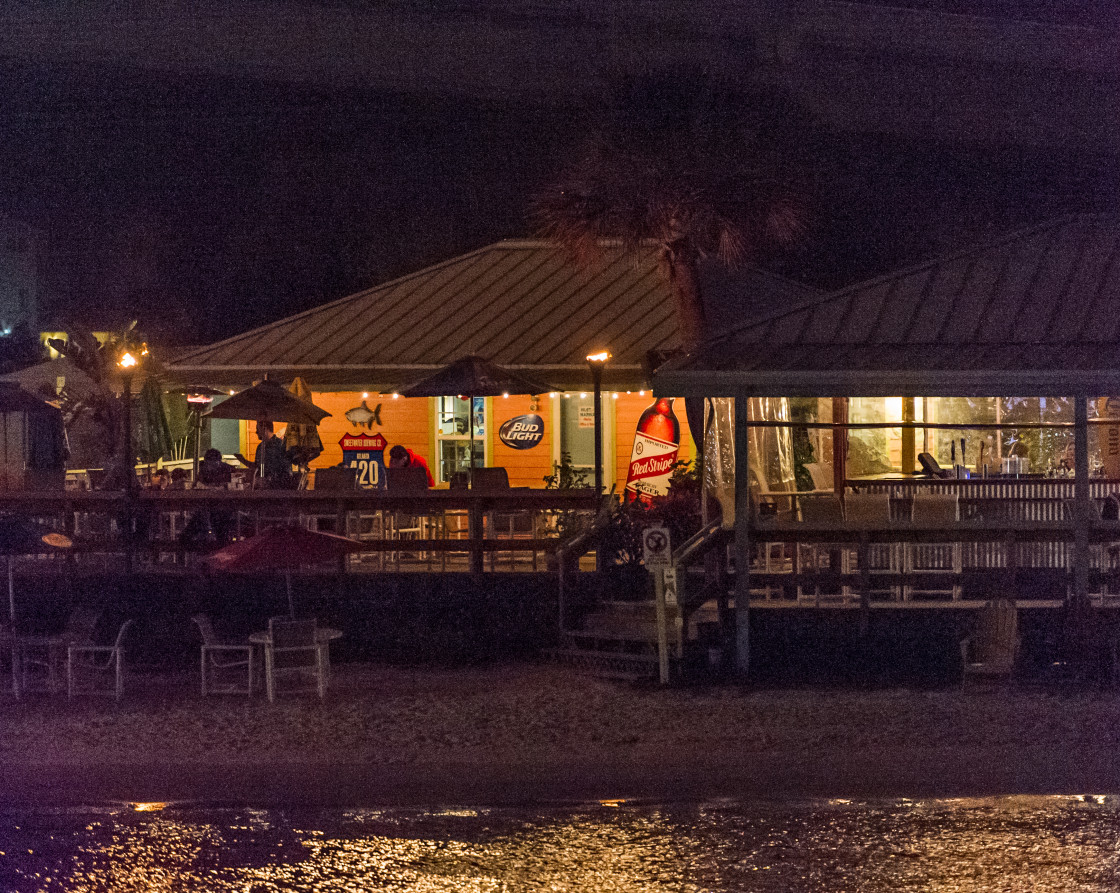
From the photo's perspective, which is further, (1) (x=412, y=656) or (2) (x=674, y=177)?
(2) (x=674, y=177)

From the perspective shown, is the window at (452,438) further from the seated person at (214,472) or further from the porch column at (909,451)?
the porch column at (909,451)

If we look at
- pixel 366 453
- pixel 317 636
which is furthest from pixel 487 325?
pixel 317 636

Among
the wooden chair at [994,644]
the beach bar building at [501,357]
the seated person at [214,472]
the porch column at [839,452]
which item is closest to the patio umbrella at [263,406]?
the seated person at [214,472]

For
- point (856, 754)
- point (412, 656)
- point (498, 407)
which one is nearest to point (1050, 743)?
point (856, 754)

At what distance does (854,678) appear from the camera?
1170 cm

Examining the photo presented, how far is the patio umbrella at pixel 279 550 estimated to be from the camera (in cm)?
1080

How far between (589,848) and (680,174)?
33.2 ft

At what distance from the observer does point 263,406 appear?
677 inches

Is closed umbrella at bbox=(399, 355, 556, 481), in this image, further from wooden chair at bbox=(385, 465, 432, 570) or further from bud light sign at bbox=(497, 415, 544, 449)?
bud light sign at bbox=(497, 415, 544, 449)

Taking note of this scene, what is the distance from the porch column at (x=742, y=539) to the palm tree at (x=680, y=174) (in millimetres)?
4629

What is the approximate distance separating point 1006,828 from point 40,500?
1042 centimetres

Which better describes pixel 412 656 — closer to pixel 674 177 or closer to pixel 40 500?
pixel 40 500

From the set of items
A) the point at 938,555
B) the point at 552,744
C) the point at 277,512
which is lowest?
the point at 552,744

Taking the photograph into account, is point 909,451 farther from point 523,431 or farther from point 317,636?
point 317,636
